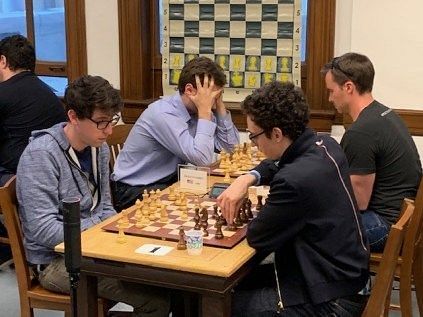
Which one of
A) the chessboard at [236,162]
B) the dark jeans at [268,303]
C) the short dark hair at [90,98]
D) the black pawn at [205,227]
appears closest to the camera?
the dark jeans at [268,303]

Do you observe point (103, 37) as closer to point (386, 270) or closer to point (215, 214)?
point (215, 214)

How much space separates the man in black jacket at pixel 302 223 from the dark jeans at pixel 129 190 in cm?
96

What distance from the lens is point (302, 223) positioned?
2008mm

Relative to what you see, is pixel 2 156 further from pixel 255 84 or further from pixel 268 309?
pixel 268 309

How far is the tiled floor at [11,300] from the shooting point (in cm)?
318

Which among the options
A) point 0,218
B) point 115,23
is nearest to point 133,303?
point 0,218

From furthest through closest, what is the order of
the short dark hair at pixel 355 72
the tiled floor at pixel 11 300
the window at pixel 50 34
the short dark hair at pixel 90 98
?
the window at pixel 50 34 → the tiled floor at pixel 11 300 → the short dark hair at pixel 355 72 → the short dark hair at pixel 90 98

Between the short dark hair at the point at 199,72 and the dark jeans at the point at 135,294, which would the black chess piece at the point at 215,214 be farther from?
the short dark hair at the point at 199,72

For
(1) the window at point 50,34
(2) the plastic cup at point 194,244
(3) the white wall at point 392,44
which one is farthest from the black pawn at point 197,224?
(1) the window at point 50,34

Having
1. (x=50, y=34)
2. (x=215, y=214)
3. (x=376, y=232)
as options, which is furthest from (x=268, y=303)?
(x=50, y=34)

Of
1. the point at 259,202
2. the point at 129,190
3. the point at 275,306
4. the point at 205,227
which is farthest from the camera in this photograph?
the point at 129,190

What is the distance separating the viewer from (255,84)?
4.14 meters

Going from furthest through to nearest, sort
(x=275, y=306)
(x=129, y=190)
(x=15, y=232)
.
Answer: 1. (x=129, y=190)
2. (x=15, y=232)
3. (x=275, y=306)

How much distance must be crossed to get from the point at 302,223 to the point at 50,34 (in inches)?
130
